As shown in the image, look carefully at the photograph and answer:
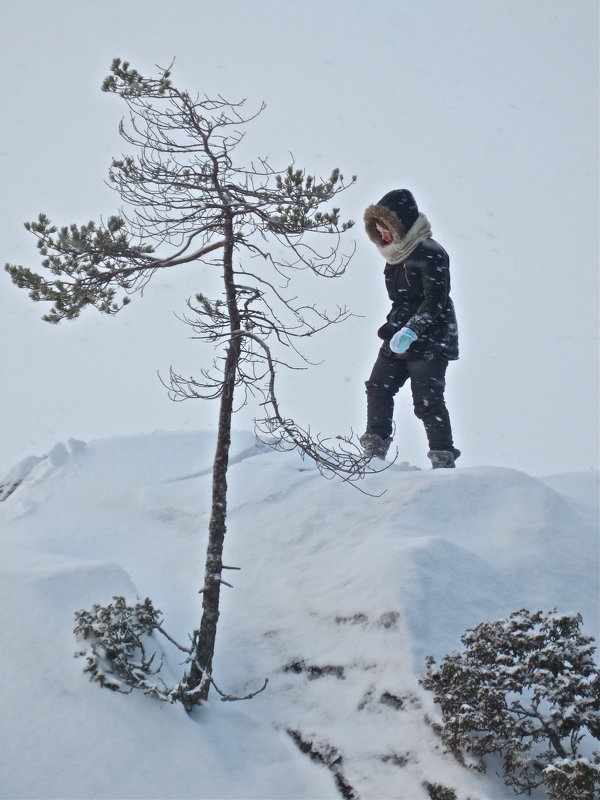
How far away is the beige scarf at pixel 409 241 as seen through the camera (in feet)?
27.4

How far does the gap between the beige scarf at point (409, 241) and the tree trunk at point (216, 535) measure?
304 cm

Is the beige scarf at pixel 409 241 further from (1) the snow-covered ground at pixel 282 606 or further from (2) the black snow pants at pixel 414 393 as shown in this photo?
(1) the snow-covered ground at pixel 282 606

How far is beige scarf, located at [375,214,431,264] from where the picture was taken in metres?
8.35

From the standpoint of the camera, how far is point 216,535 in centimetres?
573

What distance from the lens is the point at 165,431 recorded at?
10.2 meters

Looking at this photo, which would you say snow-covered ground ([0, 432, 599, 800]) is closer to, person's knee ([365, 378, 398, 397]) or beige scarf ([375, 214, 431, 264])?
person's knee ([365, 378, 398, 397])

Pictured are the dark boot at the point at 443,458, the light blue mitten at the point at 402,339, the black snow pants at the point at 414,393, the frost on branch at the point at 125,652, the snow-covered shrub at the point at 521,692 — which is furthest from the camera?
the dark boot at the point at 443,458

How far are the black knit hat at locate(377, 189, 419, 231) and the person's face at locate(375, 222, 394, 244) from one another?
20 cm

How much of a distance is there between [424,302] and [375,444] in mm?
1700

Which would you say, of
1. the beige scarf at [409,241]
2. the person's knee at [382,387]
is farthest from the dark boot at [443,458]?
the beige scarf at [409,241]

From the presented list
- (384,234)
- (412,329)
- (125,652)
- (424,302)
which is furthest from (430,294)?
(125,652)

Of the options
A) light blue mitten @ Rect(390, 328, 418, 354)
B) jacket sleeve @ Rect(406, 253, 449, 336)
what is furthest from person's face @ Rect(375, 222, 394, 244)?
light blue mitten @ Rect(390, 328, 418, 354)

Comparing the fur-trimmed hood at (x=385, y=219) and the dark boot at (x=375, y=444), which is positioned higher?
the fur-trimmed hood at (x=385, y=219)

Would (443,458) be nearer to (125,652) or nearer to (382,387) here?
(382,387)
